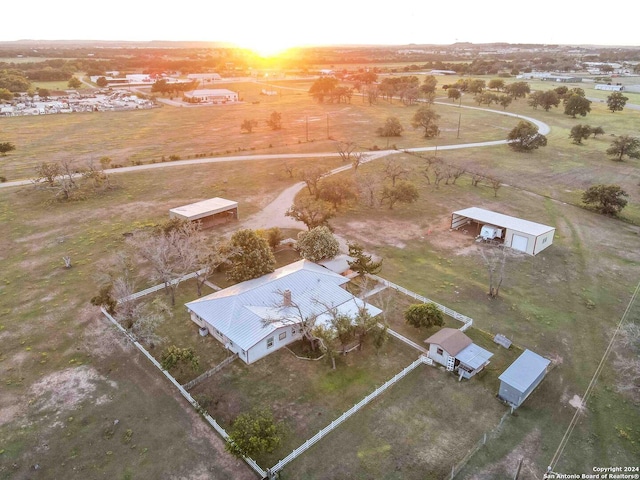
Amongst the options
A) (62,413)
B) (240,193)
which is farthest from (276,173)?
(62,413)

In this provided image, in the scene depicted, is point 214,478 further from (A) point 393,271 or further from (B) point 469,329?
(A) point 393,271

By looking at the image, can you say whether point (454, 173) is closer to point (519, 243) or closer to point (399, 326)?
point (519, 243)

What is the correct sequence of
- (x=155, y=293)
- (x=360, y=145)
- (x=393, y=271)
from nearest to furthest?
(x=155, y=293) < (x=393, y=271) < (x=360, y=145)

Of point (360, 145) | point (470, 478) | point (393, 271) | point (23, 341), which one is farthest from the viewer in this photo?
point (360, 145)

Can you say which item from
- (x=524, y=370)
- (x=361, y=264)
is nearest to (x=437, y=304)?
(x=361, y=264)

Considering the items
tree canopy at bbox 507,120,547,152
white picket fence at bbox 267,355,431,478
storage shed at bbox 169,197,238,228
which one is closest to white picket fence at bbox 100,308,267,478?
white picket fence at bbox 267,355,431,478

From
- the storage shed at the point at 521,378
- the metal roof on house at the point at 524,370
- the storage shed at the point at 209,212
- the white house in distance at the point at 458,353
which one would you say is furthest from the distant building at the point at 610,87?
the white house in distance at the point at 458,353
